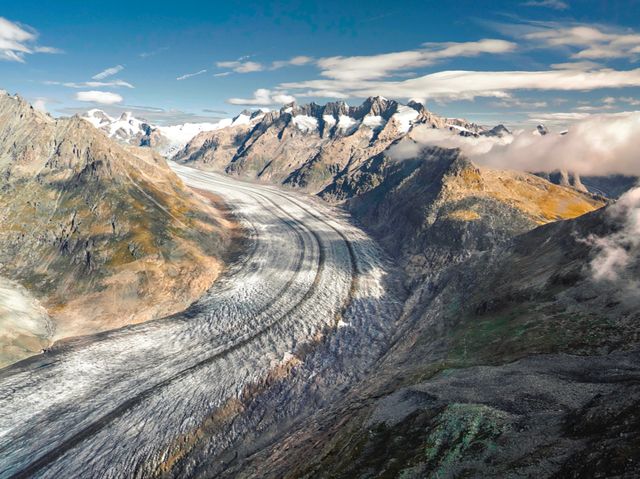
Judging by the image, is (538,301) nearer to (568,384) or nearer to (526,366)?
(526,366)

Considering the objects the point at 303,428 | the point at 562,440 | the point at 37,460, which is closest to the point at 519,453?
the point at 562,440

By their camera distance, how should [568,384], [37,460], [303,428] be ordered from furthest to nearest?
[303,428] < [37,460] < [568,384]

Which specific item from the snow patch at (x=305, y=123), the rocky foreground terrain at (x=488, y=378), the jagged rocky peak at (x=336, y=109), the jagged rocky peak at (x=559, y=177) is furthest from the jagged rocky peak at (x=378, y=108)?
the rocky foreground terrain at (x=488, y=378)

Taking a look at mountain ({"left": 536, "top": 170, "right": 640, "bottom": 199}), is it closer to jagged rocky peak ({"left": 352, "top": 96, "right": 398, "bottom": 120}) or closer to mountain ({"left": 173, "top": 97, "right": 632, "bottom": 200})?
mountain ({"left": 173, "top": 97, "right": 632, "bottom": 200})

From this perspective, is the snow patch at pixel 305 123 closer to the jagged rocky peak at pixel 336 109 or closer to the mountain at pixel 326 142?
the mountain at pixel 326 142

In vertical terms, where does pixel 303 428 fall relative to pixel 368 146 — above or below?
below

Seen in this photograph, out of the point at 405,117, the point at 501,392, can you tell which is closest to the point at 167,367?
the point at 501,392
